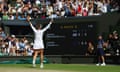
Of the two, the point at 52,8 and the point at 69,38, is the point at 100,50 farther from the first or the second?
the point at 52,8

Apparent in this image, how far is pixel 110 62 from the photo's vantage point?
1035 inches

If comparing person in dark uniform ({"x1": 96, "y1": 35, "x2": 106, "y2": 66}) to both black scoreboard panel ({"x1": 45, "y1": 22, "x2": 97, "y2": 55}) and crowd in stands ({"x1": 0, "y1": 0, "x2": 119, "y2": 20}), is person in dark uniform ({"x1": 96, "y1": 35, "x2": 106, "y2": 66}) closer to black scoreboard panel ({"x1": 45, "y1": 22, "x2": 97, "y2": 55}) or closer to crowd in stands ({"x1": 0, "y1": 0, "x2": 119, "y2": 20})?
black scoreboard panel ({"x1": 45, "y1": 22, "x2": 97, "y2": 55})

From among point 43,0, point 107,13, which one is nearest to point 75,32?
point 107,13

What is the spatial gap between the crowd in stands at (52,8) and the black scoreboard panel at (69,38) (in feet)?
3.86

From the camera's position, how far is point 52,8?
30.3 meters

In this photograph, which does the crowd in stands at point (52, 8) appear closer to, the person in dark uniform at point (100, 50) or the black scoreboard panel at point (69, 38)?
the black scoreboard panel at point (69, 38)

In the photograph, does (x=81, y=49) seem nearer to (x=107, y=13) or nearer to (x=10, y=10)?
(x=107, y=13)

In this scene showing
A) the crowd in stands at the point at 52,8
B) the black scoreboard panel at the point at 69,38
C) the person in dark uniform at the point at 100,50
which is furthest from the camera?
the crowd in stands at the point at 52,8

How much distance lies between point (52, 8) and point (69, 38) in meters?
3.50

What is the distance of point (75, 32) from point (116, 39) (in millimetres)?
2956

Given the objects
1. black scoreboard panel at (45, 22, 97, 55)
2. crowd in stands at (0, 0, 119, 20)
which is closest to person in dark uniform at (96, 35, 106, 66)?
black scoreboard panel at (45, 22, 97, 55)

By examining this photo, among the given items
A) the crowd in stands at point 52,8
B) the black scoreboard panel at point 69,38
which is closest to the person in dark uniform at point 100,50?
the black scoreboard panel at point 69,38

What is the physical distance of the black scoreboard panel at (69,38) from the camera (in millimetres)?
26922

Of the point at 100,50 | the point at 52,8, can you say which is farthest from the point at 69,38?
the point at 52,8
